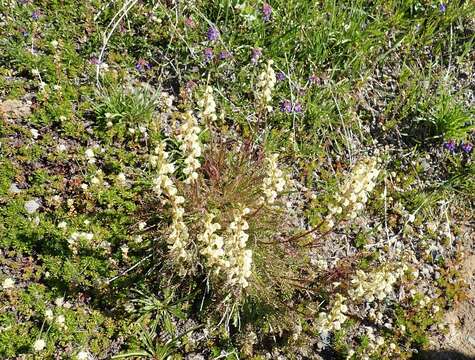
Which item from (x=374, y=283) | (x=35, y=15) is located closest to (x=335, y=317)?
(x=374, y=283)

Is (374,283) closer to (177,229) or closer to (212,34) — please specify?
(177,229)

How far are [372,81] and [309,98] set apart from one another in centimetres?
122

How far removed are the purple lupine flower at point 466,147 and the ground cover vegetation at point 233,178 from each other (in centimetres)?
4

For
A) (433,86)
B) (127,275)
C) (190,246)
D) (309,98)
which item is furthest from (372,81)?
(127,275)

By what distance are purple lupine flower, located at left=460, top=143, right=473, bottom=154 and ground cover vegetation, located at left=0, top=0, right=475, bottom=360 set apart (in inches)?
1.6

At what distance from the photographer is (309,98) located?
5.52 metres

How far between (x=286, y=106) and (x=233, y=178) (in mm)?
1304

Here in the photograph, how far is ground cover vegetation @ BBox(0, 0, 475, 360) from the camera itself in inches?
158

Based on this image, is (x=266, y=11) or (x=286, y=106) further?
(x=266, y=11)

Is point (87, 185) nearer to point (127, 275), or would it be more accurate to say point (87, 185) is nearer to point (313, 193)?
point (127, 275)

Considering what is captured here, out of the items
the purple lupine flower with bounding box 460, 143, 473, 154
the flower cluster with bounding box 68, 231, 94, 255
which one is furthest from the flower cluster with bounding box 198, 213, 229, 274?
the purple lupine flower with bounding box 460, 143, 473, 154

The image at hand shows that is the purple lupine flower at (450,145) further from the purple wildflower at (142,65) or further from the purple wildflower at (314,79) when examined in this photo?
the purple wildflower at (142,65)

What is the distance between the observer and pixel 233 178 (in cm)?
462

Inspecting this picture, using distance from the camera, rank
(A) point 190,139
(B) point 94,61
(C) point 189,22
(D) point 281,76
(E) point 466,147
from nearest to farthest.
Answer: (A) point 190,139, (B) point 94,61, (D) point 281,76, (C) point 189,22, (E) point 466,147
